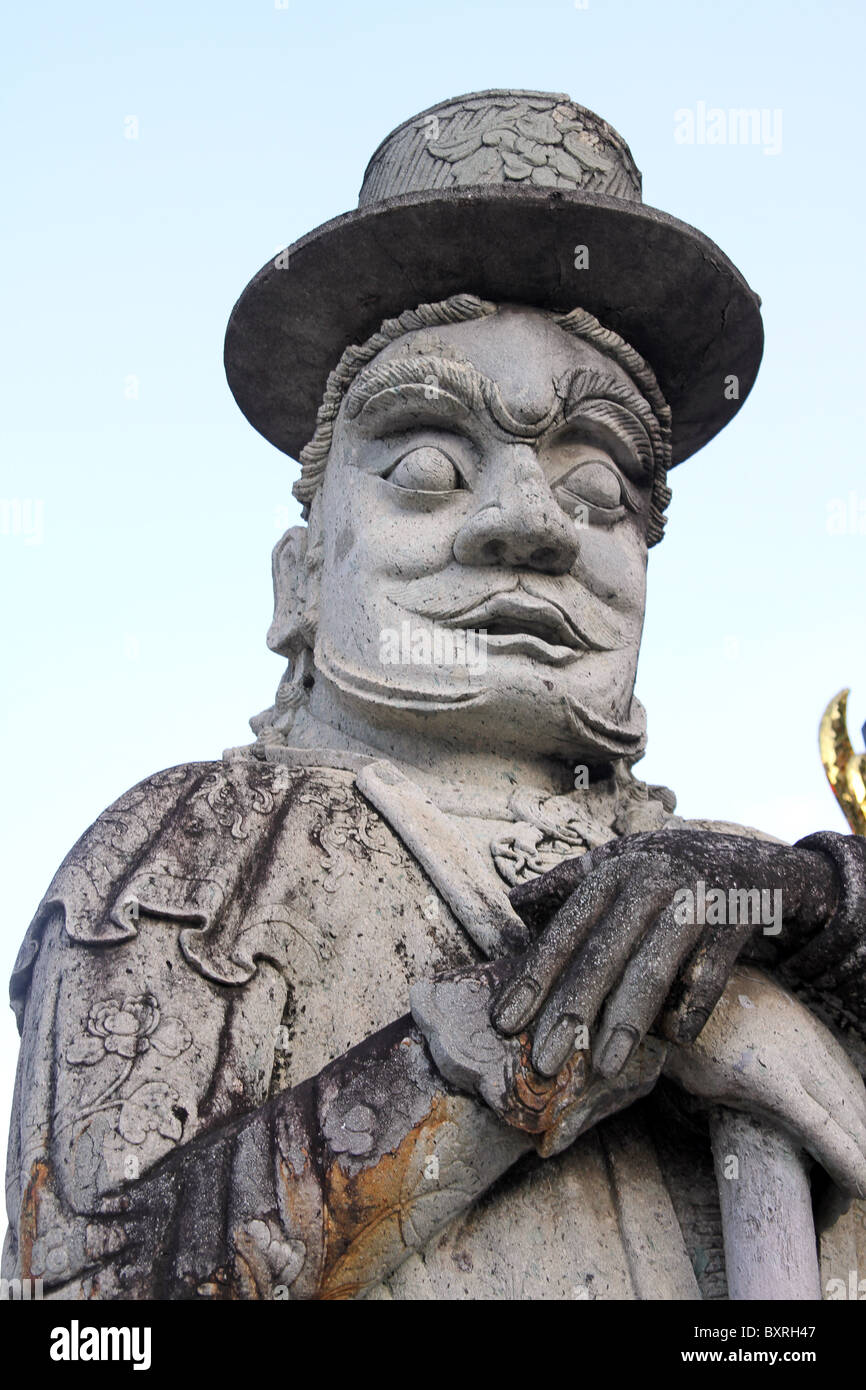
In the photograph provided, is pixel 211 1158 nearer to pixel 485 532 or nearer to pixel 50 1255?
pixel 50 1255

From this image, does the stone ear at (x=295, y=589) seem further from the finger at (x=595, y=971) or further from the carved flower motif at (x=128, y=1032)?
the finger at (x=595, y=971)

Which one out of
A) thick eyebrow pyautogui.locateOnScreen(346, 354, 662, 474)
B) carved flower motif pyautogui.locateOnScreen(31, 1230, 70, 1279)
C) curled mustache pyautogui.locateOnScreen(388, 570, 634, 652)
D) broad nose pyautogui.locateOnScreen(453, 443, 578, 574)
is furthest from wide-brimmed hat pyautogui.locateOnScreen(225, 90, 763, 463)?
carved flower motif pyautogui.locateOnScreen(31, 1230, 70, 1279)

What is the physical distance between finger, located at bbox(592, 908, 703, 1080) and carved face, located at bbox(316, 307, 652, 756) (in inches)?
61.1

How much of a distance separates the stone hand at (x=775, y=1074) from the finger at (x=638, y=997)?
35cm

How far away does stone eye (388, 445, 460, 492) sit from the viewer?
601 centimetres

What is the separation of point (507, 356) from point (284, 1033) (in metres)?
2.48

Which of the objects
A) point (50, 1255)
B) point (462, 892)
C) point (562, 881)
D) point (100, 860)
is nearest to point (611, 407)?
point (462, 892)

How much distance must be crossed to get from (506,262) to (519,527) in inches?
42.1

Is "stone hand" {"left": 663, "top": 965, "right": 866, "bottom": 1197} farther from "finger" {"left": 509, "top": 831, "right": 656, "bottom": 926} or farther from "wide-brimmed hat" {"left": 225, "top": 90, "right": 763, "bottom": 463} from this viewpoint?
"wide-brimmed hat" {"left": 225, "top": 90, "right": 763, "bottom": 463}

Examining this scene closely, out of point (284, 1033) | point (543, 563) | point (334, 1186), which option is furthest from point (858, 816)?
point (334, 1186)

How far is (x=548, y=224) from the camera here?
6133 millimetres

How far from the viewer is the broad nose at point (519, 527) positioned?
5.76 metres

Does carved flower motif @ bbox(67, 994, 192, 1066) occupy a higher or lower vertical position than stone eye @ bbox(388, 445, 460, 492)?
lower

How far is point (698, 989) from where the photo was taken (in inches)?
172
